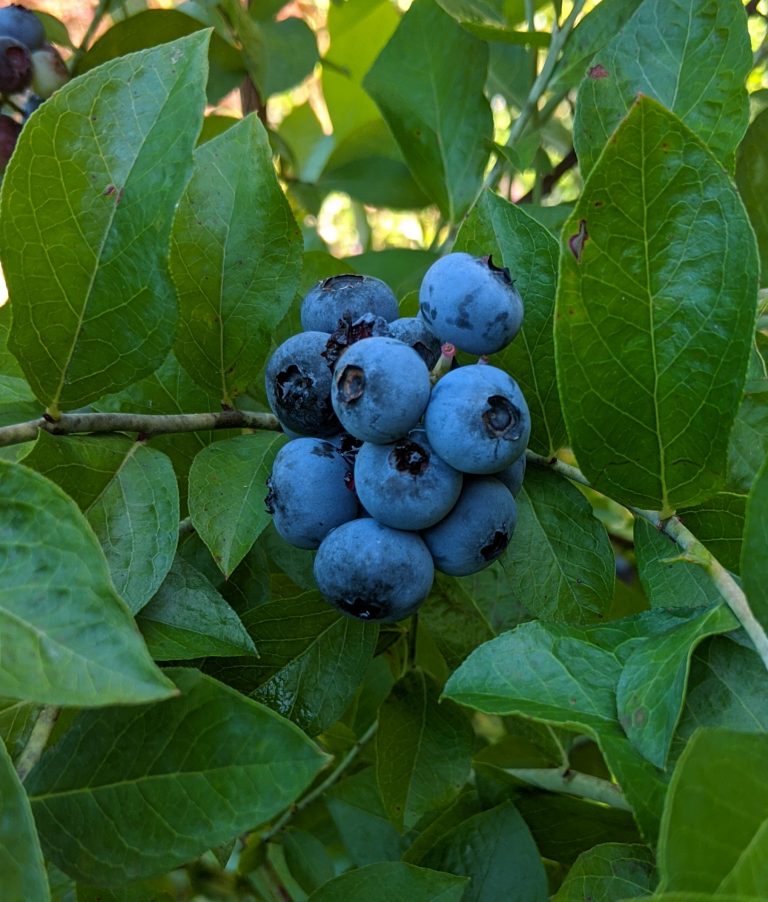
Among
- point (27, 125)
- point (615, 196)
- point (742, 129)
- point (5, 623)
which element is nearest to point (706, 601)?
point (615, 196)

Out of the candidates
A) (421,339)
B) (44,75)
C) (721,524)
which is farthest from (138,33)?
(721,524)

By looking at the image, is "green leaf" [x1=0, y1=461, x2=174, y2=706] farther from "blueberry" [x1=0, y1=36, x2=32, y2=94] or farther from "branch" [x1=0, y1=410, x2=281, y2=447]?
"blueberry" [x1=0, y1=36, x2=32, y2=94]

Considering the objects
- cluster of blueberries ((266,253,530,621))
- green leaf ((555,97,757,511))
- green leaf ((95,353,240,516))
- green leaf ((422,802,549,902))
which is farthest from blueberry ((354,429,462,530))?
green leaf ((422,802,549,902))

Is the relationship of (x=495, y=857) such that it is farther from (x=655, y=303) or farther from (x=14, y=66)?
(x=14, y=66)

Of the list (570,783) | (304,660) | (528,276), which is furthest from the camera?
(570,783)

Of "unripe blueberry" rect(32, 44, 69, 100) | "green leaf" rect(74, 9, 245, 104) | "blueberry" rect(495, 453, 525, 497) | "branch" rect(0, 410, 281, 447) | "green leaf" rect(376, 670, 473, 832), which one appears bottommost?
"green leaf" rect(376, 670, 473, 832)

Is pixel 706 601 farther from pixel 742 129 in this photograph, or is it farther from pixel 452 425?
pixel 742 129
